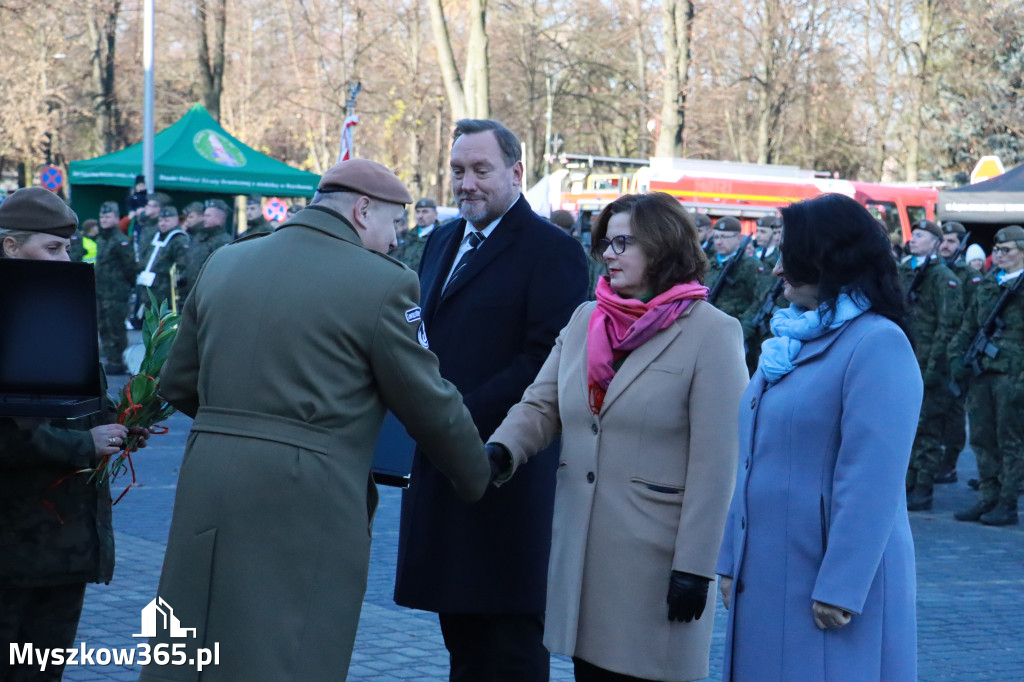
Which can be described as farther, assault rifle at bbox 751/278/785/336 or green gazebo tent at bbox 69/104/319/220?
green gazebo tent at bbox 69/104/319/220

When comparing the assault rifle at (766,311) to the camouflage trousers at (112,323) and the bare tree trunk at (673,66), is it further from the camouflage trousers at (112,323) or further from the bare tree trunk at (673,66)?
the bare tree trunk at (673,66)

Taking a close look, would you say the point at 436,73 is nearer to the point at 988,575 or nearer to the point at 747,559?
the point at 988,575

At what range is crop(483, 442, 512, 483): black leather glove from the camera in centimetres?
367

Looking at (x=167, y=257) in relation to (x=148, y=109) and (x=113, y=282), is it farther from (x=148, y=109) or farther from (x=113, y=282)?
(x=148, y=109)

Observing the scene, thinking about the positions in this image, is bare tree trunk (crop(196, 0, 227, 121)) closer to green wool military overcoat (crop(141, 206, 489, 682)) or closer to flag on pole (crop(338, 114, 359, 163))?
flag on pole (crop(338, 114, 359, 163))

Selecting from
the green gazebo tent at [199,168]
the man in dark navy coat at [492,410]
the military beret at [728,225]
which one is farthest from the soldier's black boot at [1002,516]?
the green gazebo tent at [199,168]

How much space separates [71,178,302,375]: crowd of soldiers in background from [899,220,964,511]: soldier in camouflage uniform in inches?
333

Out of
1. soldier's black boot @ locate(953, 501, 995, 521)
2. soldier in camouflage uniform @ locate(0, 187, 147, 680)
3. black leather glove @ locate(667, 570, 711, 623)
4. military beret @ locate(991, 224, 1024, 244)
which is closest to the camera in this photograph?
black leather glove @ locate(667, 570, 711, 623)

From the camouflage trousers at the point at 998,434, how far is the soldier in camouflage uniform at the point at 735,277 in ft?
11.0

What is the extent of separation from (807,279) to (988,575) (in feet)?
17.5

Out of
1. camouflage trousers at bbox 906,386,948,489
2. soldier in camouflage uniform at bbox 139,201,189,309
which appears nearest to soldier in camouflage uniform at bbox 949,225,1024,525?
camouflage trousers at bbox 906,386,948,489

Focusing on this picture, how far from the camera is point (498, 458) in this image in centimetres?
369

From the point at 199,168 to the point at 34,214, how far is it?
20.6 metres

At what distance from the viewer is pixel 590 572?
3.56 meters
